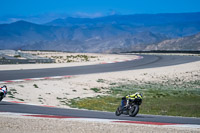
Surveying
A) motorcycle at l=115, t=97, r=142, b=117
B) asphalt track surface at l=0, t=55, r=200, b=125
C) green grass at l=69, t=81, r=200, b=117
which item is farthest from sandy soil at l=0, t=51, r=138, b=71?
motorcycle at l=115, t=97, r=142, b=117

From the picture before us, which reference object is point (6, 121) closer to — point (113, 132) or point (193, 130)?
point (113, 132)

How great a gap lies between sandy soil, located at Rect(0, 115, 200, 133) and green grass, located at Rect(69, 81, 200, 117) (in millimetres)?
4712

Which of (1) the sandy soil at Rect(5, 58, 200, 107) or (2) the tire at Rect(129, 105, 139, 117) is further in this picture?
(1) the sandy soil at Rect(5, 58, 200, 107)

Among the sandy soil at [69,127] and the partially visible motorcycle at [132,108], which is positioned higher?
the partially visible motorcycle at [132,108]

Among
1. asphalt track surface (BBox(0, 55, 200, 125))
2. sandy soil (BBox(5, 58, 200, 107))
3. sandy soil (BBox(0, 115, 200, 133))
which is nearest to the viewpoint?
sandy soil (BBox(0, 115, 200, 133))

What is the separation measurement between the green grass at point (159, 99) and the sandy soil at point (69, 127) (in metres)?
4.71

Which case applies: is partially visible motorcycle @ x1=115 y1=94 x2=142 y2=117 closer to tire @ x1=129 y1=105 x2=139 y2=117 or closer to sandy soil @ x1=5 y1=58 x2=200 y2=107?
tire @ x1=129 y1=105 x2=139 y2=117

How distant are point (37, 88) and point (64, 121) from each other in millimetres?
11447

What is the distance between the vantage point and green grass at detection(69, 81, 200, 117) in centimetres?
1486

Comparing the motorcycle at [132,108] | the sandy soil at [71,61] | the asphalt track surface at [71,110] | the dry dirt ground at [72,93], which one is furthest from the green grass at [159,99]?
the sandy soil at [71,61]

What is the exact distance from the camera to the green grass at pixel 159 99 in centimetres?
1486

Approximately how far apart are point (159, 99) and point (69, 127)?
11.0 metres

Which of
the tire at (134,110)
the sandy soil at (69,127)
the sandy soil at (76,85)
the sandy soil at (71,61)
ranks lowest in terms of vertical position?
the sandy soil at (69,127)

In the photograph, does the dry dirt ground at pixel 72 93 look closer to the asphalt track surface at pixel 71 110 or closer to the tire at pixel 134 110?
the asphalt track surface at pixel 71 110
